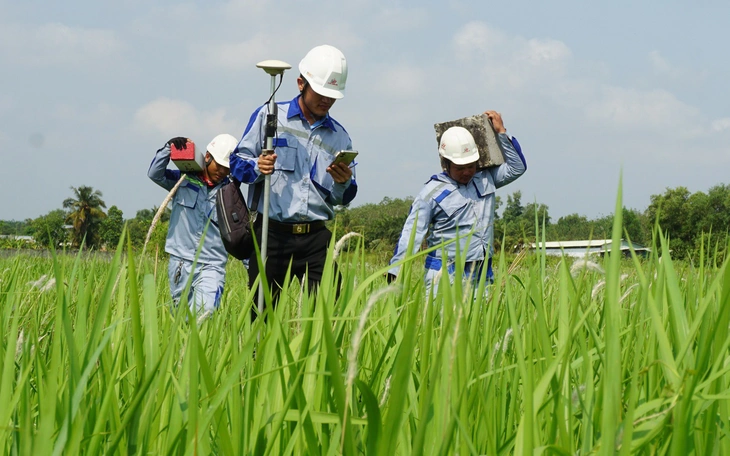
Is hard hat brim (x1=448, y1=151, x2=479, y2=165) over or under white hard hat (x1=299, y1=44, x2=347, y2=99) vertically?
under

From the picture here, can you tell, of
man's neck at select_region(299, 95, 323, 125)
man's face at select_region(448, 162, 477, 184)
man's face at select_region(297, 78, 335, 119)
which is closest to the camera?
man's face at select_region(297, 78, 335, 119)

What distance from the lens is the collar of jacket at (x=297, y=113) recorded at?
4648mm

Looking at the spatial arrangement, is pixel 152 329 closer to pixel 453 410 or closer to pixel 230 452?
pixel 230 452

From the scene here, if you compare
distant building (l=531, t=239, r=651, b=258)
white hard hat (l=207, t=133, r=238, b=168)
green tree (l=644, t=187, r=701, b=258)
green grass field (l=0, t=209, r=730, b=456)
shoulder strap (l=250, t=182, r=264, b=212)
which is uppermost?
green tree (l=644, t=187, r=701, b=258)

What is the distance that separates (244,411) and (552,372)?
→ 1.59 ft

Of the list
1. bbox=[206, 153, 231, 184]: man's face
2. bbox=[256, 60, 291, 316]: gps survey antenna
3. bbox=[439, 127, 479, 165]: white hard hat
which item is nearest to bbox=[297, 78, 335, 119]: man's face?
bbox=[256, 60, 291, 316]: gps survey antenna

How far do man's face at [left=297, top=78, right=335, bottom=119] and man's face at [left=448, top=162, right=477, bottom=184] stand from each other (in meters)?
1.53

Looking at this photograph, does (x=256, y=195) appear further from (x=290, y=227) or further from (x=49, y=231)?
(x=49, y=231)

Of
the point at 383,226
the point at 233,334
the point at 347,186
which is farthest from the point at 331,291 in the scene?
the point at 383,226

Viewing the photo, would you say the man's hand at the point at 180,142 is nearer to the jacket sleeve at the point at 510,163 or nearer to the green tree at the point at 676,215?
the jacket sleeve at the point at 510,163

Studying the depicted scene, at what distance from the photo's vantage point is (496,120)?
19.8 ft

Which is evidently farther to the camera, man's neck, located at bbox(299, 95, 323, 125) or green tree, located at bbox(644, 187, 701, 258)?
green tree, located at bbox(644, 187, 701, 258)

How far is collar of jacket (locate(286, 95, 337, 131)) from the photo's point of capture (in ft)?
15.3

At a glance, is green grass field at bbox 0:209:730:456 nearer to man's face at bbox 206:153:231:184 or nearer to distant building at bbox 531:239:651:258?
distant building at bbox 531:239:651:258
